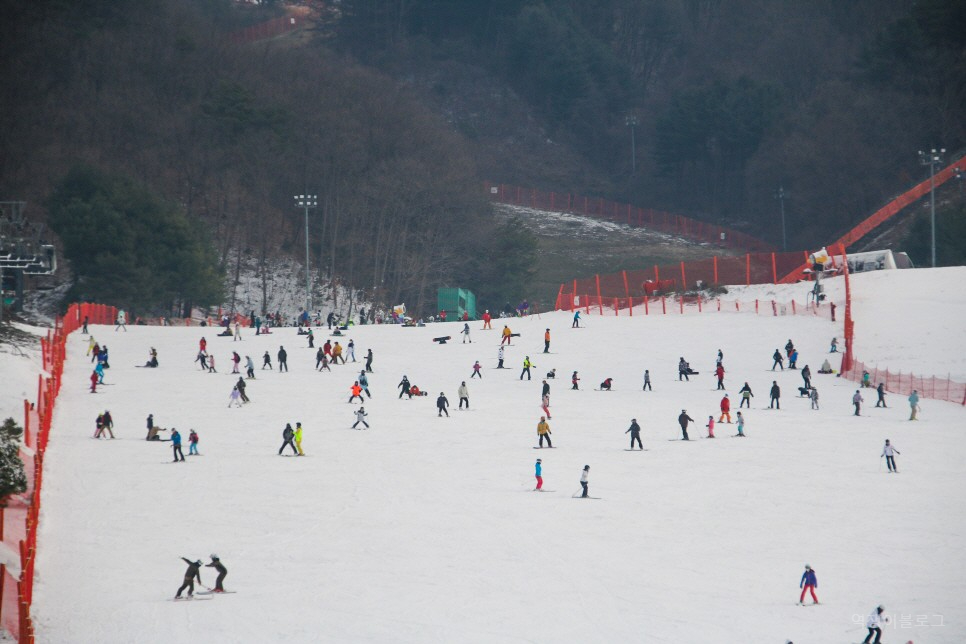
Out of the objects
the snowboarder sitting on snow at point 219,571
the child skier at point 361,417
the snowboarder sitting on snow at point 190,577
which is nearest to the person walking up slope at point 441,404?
the child skier at point 361,417

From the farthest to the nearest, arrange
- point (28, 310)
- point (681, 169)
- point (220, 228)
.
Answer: point (681, 169) → point (220, 228) → point (28, 310)

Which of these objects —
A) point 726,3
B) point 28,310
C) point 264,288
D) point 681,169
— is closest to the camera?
point 28,310

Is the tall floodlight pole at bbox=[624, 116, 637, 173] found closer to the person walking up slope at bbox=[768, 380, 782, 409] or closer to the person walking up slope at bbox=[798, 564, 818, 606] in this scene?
the person walking up slope at bbox=[768, 380, 782, 409]

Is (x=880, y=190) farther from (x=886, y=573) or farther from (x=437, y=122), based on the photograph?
(x=886, y=573)

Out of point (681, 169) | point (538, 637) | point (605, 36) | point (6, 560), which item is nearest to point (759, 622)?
point (538, 637)

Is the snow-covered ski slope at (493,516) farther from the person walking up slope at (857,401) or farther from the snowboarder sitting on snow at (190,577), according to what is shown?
the person walking up slope at (857,401)

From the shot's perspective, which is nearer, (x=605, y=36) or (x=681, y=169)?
(x=681, y=169)

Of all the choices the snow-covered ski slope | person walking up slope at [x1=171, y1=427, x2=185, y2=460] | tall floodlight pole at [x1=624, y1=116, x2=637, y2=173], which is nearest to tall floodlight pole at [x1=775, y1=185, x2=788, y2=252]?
tall floodlight pole at [x1=624, y1=116, x2=637, y2=173]
